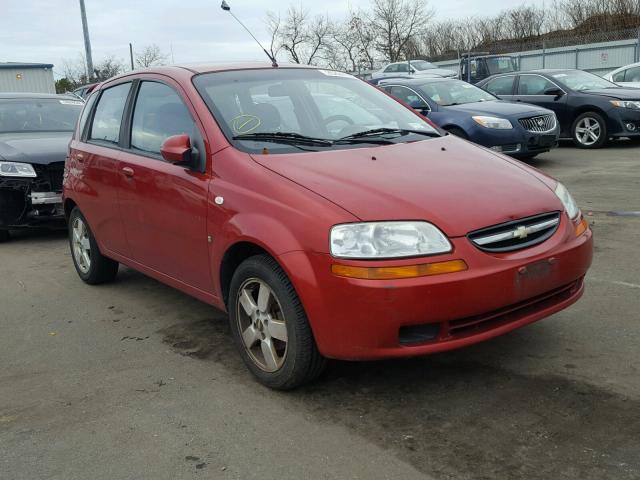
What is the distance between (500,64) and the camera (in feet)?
77.7

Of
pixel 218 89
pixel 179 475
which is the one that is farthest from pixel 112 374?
pixel 218 89

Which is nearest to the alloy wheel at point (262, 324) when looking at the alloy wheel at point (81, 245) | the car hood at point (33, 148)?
the alloy wheel at point (81, 245)

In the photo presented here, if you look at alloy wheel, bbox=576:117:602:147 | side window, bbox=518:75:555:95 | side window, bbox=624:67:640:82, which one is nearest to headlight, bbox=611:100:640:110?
alloy wheel, bbox=576:117:602:147

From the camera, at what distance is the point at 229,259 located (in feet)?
12.0

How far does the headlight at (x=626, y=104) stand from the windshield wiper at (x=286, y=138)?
32.3 feet

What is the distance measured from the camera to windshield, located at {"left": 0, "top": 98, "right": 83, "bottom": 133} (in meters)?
8.66

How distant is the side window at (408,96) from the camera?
38.7 feet

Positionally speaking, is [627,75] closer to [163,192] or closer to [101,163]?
[101,163]

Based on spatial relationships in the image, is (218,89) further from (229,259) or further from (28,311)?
(28,311)

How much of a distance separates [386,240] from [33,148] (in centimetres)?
595

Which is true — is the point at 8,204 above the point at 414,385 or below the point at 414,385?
above

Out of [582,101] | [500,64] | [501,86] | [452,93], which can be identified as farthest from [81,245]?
[500,64]

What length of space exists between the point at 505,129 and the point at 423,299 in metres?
8.28

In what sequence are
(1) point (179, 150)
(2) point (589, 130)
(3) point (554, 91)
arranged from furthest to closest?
1. (3) point (554, 91)
2. (2) point (589, 130)
3. (1) point (179, 150)
